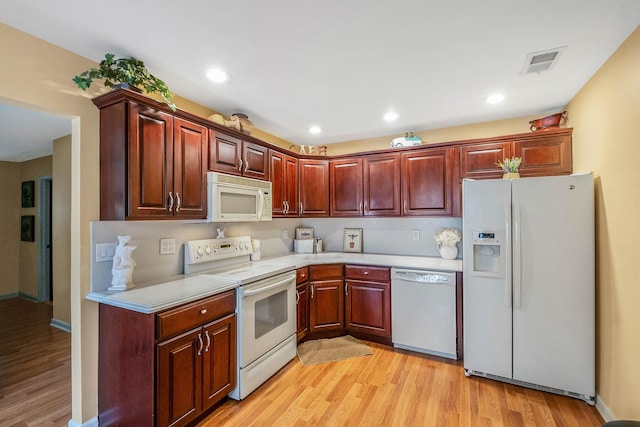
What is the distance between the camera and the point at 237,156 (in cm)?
271

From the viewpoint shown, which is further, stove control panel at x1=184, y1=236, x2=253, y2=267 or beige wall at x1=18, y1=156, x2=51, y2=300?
beige wall at x1=18, y1=156, x2=51, y2=300

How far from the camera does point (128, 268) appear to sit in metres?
2.01

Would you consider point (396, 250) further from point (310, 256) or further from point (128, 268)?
point (128, 268)

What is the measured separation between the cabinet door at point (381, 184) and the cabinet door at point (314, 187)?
52 centimetres

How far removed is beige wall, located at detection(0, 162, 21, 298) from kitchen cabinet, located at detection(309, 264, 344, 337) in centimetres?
565

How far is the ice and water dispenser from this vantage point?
2.42 m

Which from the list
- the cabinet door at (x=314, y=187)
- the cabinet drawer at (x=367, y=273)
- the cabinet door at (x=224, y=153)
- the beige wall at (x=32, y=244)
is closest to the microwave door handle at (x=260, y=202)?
the cabinet door at (x=224, y=153)

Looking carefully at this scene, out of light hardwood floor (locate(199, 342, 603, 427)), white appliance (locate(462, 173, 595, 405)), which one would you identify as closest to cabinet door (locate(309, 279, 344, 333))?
light hardwood floor (locate(199, 342, 603, 427))

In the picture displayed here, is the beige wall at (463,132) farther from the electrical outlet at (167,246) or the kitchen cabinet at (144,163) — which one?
the electrical outlet at (167,246)

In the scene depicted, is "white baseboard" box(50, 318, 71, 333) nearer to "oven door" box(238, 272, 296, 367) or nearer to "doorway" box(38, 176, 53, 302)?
"doorway" box(38, 176, 53, 302)

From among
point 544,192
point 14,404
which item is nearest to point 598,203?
point 544,192

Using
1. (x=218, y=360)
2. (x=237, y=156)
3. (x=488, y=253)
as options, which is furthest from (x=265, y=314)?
(x=488, y=253)

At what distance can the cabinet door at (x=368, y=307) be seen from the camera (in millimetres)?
3062

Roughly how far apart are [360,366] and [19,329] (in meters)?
4.32
